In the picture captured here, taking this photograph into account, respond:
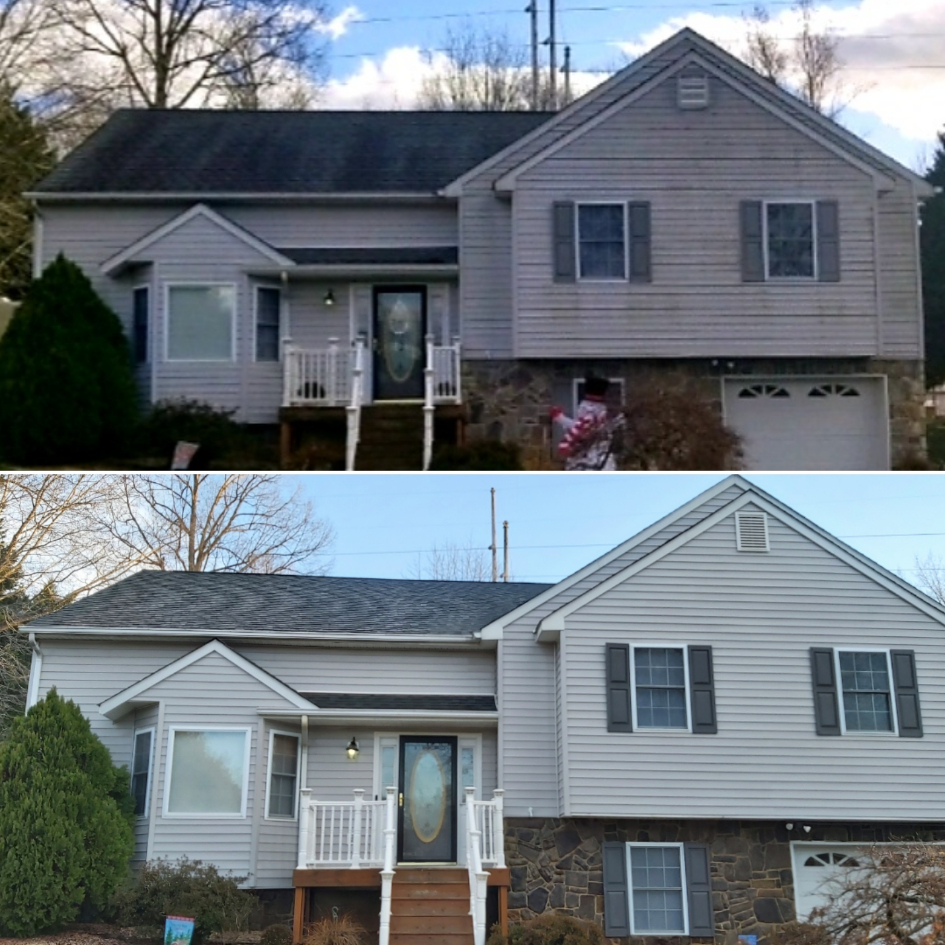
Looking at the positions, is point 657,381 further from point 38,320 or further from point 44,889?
point 44,889

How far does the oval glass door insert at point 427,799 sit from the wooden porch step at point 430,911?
1056 millimetres

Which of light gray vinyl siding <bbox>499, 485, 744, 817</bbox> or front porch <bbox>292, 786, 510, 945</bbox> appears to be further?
light gray vinyl siding <bbox>499, 485, 744, 817</bbox>

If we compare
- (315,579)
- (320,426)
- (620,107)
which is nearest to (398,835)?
(315,579)

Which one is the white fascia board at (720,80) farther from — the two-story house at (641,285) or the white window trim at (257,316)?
the white window trim at (257,316)

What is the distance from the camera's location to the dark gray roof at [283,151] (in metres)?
18.3

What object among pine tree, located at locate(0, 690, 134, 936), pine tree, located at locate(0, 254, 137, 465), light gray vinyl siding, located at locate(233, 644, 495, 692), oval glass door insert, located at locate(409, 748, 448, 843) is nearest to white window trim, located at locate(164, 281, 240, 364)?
pine tree, located at locate(0, 254, 137, 465)

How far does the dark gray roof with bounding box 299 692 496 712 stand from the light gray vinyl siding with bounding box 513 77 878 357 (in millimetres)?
4626

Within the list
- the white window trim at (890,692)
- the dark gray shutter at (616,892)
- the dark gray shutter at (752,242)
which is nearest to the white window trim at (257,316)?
the dark gray shutter at (752,242)

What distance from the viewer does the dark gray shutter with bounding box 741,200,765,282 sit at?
17.0 meters

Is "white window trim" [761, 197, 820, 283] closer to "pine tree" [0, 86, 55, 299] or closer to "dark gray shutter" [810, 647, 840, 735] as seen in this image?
"dark gray shutter" [810, 647, 840, 735]

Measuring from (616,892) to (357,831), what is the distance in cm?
290

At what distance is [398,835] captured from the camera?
1515cm

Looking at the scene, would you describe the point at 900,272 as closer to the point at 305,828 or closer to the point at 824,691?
the point at 824,691

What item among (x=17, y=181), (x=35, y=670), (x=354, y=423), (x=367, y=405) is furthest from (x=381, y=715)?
(x=17, y=181)
